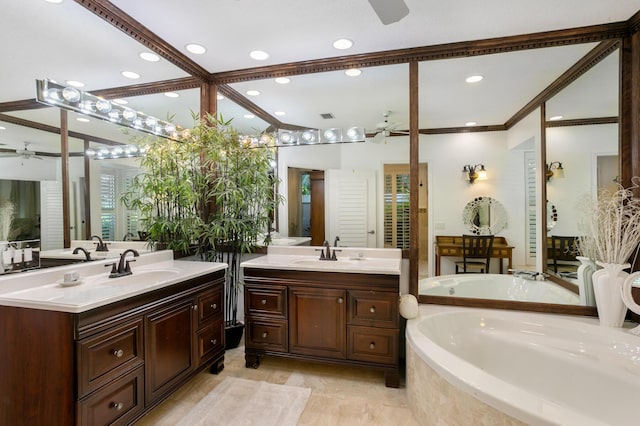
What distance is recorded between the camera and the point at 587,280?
2.45 m

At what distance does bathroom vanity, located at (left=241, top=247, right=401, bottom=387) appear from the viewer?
2285mm

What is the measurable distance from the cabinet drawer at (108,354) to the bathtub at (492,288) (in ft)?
7.18

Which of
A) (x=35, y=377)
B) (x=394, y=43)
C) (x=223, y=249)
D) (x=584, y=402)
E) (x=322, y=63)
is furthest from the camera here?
(x=223, y=249)

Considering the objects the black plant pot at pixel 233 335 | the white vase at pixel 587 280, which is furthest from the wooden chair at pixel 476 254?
the black plant pot at pixel 233 335

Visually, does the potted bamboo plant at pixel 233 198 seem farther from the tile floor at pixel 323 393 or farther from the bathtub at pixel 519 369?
the bathtub at pixel 519 369

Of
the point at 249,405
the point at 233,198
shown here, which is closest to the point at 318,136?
the point at 233,198

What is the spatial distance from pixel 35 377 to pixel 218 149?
1.93 meters

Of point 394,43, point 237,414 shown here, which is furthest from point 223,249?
point 394,43

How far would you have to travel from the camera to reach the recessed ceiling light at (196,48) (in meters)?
2.47

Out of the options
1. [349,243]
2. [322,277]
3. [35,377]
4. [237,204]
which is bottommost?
[35,377]

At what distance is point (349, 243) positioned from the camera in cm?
312

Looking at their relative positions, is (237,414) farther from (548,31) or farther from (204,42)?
(548,31)

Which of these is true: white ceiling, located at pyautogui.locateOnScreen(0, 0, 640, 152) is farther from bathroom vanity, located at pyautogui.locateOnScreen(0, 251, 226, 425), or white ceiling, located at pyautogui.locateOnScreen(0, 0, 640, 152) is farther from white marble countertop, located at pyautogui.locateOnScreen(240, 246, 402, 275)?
white marble countertop, located at pyautogui.locateOnScreen(240, 246, 402, 275)

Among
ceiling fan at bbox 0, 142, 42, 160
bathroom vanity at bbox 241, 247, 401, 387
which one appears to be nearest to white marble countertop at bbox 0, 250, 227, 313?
bathroom vanity at bbox 241, 247, 401, 387
